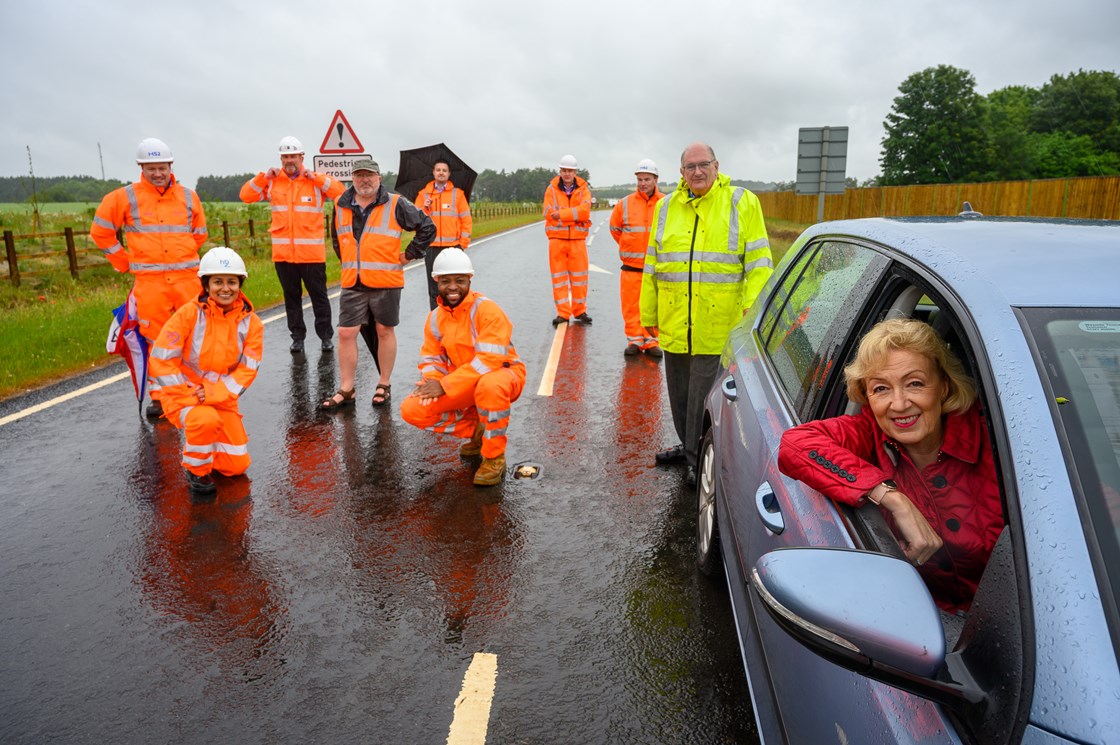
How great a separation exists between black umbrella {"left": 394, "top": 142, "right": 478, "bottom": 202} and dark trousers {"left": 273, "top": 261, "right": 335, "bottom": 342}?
211cm

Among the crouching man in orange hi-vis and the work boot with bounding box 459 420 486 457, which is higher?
the crouching man in orange hi-vis

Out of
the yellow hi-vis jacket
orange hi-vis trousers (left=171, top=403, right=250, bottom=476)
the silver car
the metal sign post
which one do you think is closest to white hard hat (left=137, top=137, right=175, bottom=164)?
orange hi-vis trousers (left=171, top=403, right=250, bottom=476)

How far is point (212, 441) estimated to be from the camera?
4891 millimetres

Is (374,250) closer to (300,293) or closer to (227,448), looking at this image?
(227,448)

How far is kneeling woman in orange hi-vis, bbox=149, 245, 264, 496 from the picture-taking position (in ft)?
15.9

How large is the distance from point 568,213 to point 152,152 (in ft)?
17.2

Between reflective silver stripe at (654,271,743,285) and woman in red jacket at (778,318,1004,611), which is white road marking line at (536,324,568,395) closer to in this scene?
reflective silver stripe at (654,271,743,285)

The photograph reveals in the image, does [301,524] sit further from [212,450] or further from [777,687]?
[777,687]

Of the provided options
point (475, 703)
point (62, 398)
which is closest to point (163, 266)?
point (62, 398)

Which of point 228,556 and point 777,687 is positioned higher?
point 777,687

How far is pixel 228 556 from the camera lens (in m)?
4.03

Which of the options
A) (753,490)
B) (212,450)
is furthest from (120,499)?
(753,490)

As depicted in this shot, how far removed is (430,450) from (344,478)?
718mm

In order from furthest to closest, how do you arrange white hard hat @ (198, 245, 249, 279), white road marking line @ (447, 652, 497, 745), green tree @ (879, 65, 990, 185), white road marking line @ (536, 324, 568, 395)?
green tree @ (879, 65, 990, 185)
white road marking line @ (536, 324, 568, 395)
white hard hat @ (198, 245, 249, 279)
white road marking line @ (447, 652, 497, 745)
